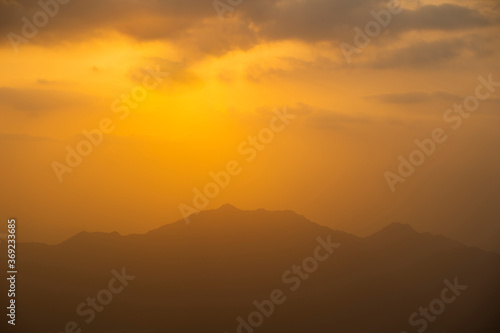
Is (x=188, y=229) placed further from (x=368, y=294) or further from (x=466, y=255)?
(x=466, y=255)

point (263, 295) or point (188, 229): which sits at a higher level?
point (188, 229)

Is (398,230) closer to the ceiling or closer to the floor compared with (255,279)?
closer to the ceiling

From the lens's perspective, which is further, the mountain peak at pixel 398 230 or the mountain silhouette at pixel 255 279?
the mountain peak at pixel 398 230

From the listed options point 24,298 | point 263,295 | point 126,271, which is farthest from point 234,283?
point 24,298

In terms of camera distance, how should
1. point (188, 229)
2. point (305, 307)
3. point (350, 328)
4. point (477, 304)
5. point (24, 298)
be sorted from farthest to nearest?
point (188, 229) < point (305, 307) < point (350, 328) < point (24, 298) < point (477, 304)

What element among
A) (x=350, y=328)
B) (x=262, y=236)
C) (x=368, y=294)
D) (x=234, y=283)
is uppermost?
(x=262, y=236)

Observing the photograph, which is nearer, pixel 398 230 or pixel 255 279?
pixel 255 279

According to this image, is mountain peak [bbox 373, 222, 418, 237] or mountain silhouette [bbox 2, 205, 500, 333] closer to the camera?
mountain silhouette [bbox 2, 205, 500, 333]

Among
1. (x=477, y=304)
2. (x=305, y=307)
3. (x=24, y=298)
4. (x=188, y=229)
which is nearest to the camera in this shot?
(x=477, y=304)
